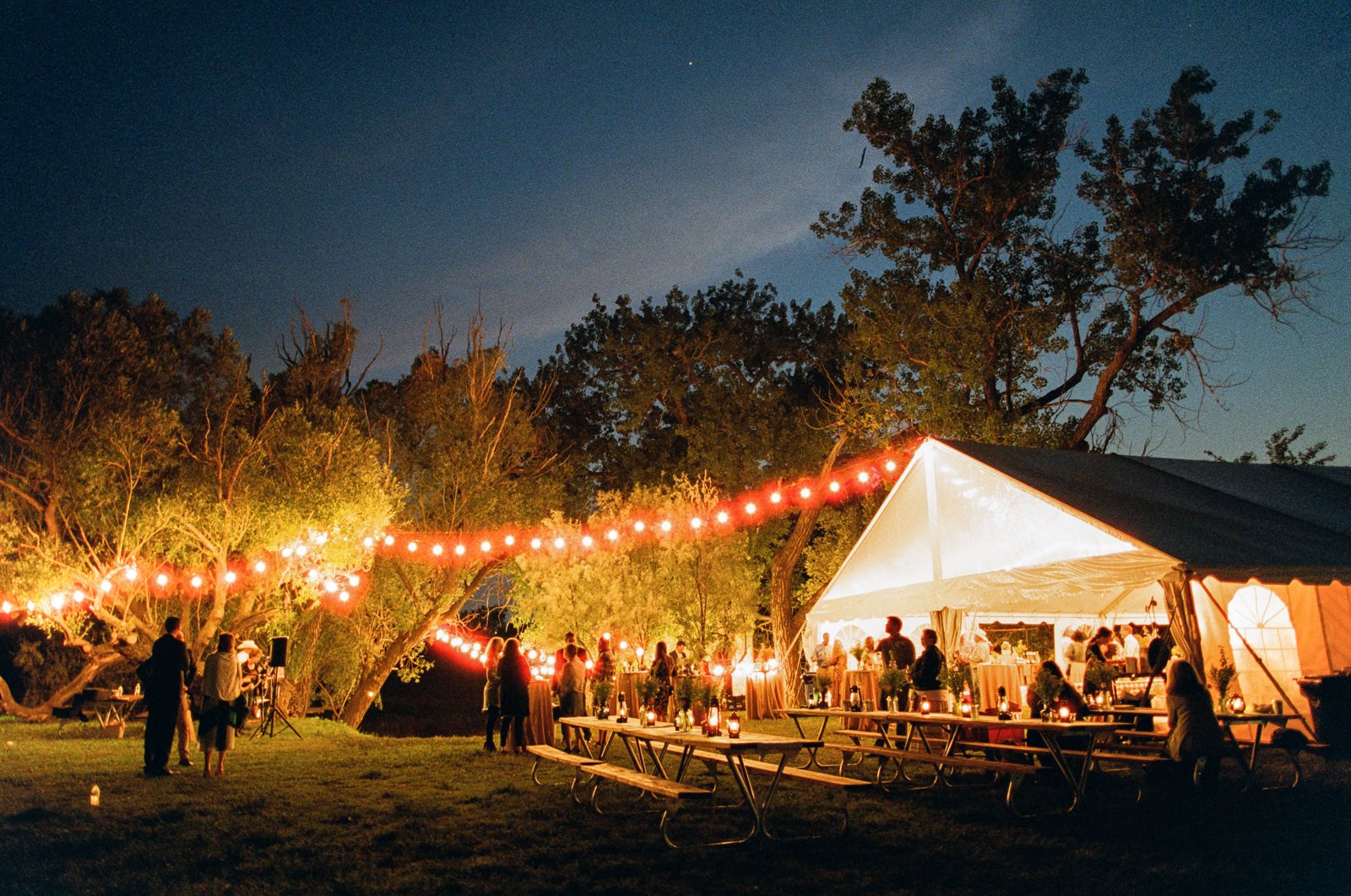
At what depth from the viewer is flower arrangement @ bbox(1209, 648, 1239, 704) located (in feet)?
27.5

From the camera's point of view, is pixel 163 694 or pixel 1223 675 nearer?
pixel 1223 675

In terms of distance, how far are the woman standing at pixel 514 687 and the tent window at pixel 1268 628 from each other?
7951 millimetres

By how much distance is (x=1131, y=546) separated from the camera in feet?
26.4

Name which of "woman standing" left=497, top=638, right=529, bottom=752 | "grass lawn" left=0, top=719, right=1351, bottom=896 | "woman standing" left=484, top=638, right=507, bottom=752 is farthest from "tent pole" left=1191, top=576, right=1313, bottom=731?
"woman standing" left=484, top=638, right=507, bottom=752

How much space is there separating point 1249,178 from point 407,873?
56.8 ft

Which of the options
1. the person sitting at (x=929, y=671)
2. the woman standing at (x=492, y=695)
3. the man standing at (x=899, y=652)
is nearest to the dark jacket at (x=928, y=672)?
the person sitting at (x=929, y=671)

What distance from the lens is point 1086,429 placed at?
1695 centimetres

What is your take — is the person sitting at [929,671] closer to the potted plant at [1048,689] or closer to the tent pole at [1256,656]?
the potted plant at [1048,689]

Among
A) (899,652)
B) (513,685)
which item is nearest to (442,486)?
(513,685)

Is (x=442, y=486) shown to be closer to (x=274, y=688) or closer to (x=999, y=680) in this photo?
(x=274, y=688)

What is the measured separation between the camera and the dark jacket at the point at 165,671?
8.81 meters

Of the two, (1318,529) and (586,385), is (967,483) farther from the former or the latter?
(586,385)

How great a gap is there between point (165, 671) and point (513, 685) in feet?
11.6

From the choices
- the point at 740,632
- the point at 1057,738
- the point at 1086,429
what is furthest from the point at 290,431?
the point at 1086,429
